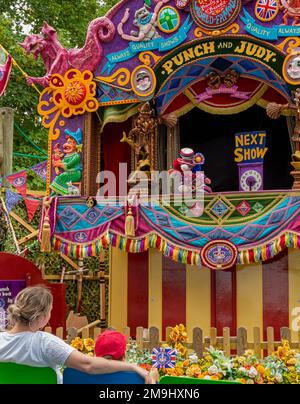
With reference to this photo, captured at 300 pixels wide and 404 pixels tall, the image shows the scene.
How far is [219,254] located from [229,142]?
308cm

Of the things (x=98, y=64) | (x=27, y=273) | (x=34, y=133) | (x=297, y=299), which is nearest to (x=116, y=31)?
(x=98, y=64)

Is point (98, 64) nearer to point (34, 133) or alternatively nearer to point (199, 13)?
point (199, 13)

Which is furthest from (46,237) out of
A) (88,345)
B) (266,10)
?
(266,10)

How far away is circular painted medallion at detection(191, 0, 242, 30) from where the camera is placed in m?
9.52

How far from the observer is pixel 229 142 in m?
11.5

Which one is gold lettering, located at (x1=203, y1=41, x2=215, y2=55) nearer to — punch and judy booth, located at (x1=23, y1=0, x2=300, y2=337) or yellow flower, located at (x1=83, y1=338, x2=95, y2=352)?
punch and judy booth, located at (x1=23, y1=0, x2=300, y2=337)

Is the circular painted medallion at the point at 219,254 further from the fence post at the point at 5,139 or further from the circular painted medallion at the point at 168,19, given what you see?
the circular painted medallion at the point at 168,19

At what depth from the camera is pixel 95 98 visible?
10.5 m

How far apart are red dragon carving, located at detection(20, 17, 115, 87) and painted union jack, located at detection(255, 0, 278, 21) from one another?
7.88 feet

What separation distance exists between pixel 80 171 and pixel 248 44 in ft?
11.1

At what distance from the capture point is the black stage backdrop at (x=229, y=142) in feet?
36.8

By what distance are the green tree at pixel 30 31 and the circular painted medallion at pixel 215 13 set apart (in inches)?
340

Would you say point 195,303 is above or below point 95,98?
below

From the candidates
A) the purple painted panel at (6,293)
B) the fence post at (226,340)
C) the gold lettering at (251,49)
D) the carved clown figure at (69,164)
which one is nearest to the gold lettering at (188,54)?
the gold lettering at (251,49)
